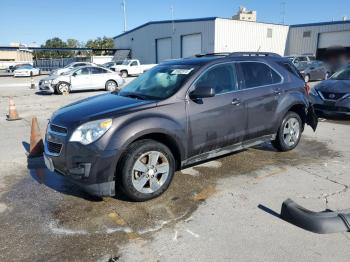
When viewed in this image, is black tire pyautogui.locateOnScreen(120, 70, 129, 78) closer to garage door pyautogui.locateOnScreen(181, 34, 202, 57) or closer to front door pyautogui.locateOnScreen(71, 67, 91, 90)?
garage door pyautogui.locateOnScreen(181, 34, 202, 57)

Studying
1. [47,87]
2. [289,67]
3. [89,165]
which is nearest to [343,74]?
[289,67]

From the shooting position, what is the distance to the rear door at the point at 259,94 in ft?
17.4

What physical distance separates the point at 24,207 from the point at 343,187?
4.24 meters

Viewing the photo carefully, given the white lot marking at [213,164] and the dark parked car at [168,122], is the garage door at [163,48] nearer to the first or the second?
the dark parked car at [168,122]

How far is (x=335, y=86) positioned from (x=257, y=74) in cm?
488

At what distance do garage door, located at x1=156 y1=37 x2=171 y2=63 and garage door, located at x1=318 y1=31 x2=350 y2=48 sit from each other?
665 inches

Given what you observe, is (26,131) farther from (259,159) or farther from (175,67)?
(259,159)

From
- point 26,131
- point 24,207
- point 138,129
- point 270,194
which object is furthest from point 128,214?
point 26,131

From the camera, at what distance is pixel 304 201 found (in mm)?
4223

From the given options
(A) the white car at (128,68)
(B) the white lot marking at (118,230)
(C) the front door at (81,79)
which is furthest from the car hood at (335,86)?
(A) the white car at (128,68)

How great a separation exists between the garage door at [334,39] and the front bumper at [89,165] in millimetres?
36201

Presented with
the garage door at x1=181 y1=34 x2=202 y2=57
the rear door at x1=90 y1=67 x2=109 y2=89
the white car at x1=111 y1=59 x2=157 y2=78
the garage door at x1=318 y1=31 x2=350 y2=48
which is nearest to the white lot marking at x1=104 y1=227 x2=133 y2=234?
the rear door at x1=90 y1=67 x2=109 y2=89

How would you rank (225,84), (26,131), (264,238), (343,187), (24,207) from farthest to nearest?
(26,131) → (225,84) → (343,187) → (24,207) → (264,238)

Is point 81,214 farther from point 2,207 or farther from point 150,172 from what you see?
point 2,207
